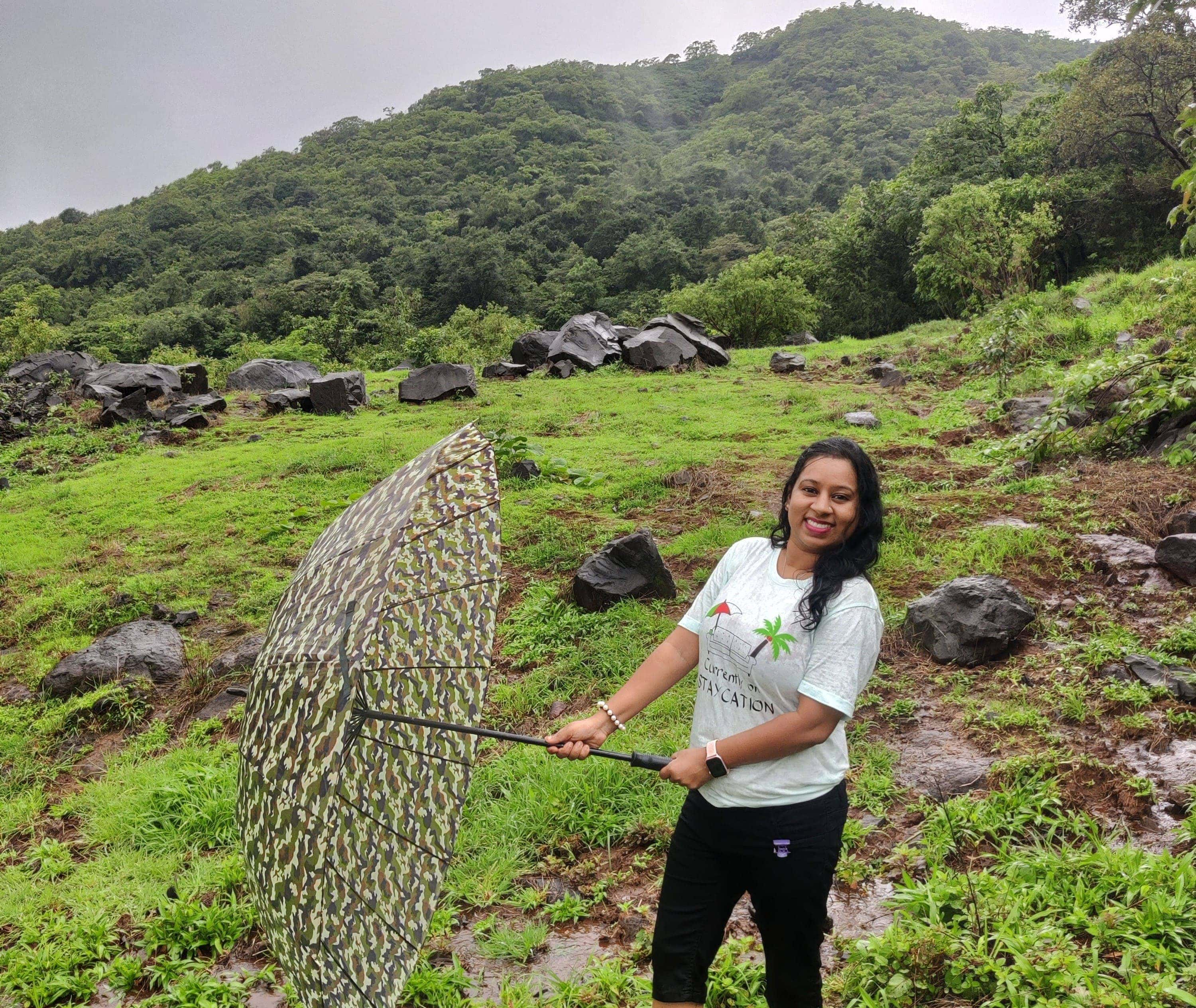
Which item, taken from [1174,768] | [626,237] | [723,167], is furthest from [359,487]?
[723,167]

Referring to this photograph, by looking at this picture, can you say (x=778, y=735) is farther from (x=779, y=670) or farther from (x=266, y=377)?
(x=266, y=377)

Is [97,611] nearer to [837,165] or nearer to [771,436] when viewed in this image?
[771,436]

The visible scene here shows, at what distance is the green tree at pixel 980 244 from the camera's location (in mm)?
17812

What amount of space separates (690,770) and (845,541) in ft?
1.98

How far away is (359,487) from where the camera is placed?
30.0 feet

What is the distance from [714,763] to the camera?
1763 mm

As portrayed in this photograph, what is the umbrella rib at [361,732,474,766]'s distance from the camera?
1830mm

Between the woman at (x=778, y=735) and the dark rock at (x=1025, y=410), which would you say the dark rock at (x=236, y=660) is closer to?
the woman at (x=778, y=735)

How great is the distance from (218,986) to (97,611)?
4621 mm

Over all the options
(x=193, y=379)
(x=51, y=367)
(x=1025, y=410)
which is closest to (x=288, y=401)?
(x=193, y=379)

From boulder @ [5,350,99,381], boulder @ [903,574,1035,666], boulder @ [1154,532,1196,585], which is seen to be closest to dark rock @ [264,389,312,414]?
boulder @ [5,350,99,381]

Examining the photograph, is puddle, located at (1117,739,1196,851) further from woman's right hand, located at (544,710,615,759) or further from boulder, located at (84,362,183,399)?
boulder, located at (84,362,183,399)

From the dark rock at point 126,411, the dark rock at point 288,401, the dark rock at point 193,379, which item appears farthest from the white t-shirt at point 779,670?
the dark rock at point 193,379

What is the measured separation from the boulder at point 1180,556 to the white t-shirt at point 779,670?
13.2 ft
